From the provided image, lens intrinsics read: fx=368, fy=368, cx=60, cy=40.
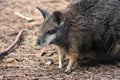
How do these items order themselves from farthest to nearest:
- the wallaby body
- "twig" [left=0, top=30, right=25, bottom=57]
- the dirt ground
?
"twig" [left=0, top=30, right=25, bottom=57], the wallaby body, the dirt ground

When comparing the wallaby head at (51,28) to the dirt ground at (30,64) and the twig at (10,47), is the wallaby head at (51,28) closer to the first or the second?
the dirt ground at (30,64)

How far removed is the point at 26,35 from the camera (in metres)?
8.75

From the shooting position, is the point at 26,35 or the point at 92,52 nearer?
the point at 92,52

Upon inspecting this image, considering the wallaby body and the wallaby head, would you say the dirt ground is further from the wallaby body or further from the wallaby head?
the wallaby head

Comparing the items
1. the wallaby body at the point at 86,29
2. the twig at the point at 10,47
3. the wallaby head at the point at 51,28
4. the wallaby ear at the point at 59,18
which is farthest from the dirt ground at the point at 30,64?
the wallaby ear at the point at 59,18

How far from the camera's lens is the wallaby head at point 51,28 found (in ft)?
21.9

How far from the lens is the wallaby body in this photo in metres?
6.89

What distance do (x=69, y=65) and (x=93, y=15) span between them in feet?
3.52

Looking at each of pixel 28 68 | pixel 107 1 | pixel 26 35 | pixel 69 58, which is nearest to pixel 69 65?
pixel 69 58

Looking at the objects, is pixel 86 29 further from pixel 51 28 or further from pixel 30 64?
pixel 30 64

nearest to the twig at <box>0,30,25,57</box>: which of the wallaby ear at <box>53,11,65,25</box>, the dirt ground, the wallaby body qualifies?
the dirt ground

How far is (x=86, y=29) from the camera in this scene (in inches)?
277

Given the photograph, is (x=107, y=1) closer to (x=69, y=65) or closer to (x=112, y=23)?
(x=112, y=23)

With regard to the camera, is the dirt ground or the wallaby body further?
the wallaby body
